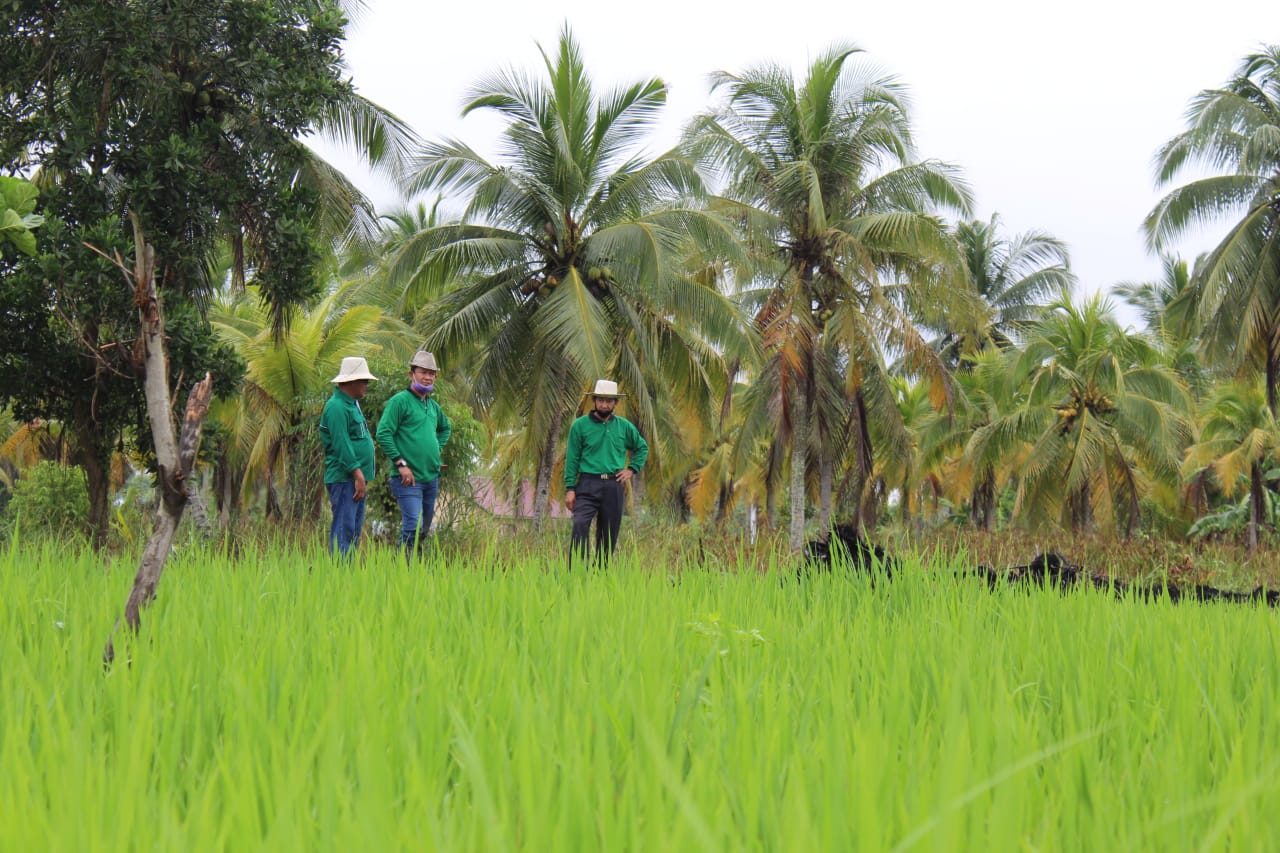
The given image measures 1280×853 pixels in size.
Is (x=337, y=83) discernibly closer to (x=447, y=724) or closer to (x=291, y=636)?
(x=291, y=636)

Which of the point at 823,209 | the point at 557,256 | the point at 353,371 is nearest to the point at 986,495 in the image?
the point at 823,209

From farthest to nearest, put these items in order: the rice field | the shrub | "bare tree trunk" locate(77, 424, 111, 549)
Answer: the shrub → "bare tree trunk" locate(77, 424, 111, 549) → the rice field

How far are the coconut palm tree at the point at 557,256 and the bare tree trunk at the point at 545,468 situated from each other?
3 centimetres

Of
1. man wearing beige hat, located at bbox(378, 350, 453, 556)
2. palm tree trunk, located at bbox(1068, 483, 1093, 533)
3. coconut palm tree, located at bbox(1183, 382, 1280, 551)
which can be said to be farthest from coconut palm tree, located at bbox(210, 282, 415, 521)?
coconut palm tree, located at bbox(1183, 382, 1280, 551)

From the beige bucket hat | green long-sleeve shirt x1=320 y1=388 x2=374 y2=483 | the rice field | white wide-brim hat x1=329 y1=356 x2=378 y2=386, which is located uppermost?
the beige bucket hat

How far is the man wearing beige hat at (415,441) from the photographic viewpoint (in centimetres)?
675

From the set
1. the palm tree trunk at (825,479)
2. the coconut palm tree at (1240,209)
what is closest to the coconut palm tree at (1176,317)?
the coconut palm tree at (1240,209)

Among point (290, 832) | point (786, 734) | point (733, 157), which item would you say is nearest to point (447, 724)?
point (786, 734)

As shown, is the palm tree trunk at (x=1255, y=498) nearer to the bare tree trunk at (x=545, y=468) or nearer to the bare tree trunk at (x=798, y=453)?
the bare tree trunk at (x=798, y=453)

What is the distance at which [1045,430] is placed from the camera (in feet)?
73.3

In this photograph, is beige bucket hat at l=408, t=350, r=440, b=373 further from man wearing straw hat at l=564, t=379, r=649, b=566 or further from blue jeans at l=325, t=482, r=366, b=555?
man wearing straw hat at l=564, t=379, r=649, b=566

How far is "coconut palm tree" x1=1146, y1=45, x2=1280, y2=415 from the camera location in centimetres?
1866

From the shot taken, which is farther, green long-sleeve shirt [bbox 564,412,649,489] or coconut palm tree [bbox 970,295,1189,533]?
coconut palm tree [bbox 970,295,1189,533]

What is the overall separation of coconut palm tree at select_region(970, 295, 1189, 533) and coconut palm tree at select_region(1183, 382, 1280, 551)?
3.34m
